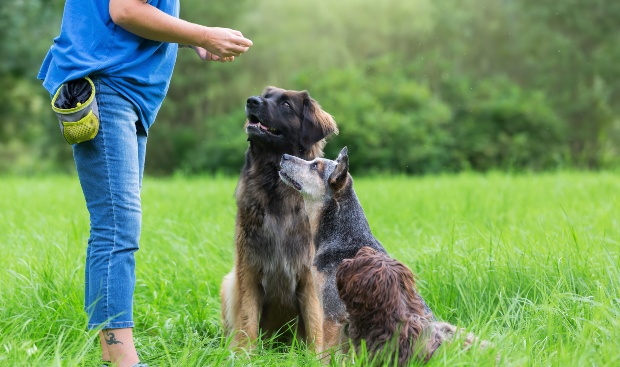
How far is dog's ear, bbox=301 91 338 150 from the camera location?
478cm

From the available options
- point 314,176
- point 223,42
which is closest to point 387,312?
point 314,176

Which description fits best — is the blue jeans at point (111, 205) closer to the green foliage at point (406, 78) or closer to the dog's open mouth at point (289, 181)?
the dog's open mouth at point (289, 181)

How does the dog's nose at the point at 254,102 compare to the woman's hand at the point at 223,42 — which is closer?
the woman's hand at the point at 223,42

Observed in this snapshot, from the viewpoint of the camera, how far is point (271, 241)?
179 inches

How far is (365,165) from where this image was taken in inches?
839

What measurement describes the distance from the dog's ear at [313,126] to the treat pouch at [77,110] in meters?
1.77

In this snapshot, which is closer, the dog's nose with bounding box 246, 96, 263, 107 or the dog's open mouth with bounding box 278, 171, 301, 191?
the dog's open mouth with bounding box 278, 171, 301, 191

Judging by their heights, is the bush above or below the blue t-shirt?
below

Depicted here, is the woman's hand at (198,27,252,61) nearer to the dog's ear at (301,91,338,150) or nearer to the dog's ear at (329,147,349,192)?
the dog's ear at (329,147,349,192)

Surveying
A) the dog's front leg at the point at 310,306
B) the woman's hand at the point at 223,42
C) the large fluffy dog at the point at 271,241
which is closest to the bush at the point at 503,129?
the large fluffy dog at the point at 271,241

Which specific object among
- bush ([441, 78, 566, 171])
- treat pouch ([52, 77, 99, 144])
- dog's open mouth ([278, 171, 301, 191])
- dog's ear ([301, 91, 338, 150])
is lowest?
bush ([441, 78, 566, 171])

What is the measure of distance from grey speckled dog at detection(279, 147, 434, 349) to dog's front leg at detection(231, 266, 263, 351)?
59cm

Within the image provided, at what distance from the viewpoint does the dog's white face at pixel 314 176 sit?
414 centimetres

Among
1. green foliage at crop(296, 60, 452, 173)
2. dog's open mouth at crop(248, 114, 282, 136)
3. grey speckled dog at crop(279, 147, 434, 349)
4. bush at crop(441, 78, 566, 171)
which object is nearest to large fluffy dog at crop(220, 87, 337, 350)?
dog's open mouth at crop(248, 114, 282, 136)
